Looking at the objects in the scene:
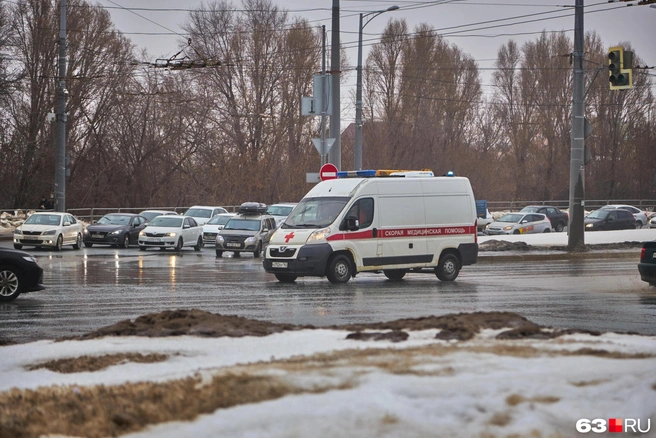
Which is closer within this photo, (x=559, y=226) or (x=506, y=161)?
(x=559, y=226)

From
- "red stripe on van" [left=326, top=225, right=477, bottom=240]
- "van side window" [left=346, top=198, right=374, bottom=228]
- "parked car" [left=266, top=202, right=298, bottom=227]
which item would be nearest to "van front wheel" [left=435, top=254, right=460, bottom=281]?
"red stripe on van" [left=326, top=225, right=477, bottom=240]

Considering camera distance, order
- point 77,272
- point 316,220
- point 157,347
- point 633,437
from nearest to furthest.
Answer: point 633,437, point 157,347, point 316,220, point 77,272

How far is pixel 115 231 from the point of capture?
125ft

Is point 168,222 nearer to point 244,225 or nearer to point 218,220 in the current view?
point 218,220

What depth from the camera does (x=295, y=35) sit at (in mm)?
59094

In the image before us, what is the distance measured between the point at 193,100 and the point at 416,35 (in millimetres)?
20298

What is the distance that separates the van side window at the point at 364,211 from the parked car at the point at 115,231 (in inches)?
764

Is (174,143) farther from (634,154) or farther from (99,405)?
(99,405)

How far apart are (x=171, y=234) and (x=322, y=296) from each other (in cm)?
1933

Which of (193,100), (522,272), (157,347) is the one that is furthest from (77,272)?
(193,100)

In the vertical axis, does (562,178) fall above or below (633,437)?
above

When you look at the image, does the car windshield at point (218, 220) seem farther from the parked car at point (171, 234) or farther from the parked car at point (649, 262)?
the parked car at point (649, 262)

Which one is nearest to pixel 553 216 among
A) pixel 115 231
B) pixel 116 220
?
pixel 116 220

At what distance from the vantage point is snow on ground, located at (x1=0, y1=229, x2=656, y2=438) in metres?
6.09
